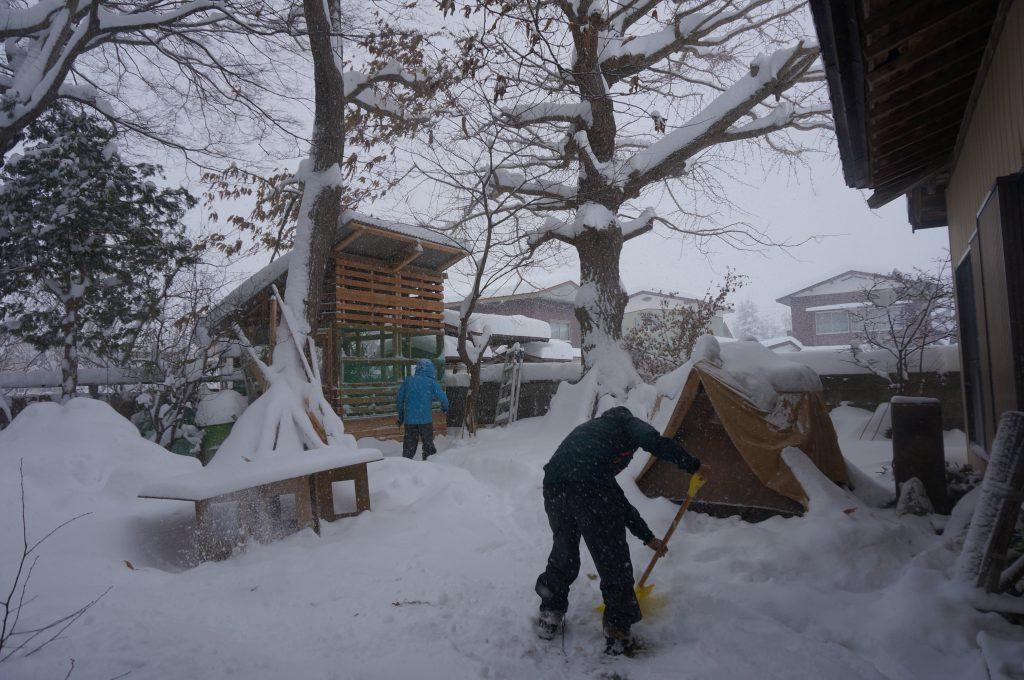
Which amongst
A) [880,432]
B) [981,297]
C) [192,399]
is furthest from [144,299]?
[880,432]

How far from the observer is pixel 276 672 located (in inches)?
113

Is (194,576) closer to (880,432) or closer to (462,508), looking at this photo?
(462,508)

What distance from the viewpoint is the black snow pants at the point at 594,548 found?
10.9ft

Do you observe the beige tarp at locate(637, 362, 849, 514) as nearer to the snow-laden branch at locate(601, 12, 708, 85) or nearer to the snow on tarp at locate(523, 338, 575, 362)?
the snow-laden branch at locate(601, 12, 708, 85)

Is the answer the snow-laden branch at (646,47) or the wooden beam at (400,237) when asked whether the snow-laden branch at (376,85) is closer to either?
the wooden beam at (400,237)

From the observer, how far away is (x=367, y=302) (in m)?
12.5

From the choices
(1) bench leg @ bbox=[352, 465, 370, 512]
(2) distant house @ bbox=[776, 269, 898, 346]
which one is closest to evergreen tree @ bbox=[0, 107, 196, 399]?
(1) bench leg @ bbox=[352, 465, 370, 512]

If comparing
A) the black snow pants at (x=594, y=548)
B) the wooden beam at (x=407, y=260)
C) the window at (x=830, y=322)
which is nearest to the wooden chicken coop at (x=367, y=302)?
the wooden beam at (x=407, y=260)

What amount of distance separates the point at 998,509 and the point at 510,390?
36.1 ft

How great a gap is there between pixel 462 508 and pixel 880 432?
7457 mm

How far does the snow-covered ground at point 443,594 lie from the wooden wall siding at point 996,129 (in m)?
2.81

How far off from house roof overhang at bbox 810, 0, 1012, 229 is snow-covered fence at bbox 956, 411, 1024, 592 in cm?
233

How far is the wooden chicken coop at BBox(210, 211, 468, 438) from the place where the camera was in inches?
441

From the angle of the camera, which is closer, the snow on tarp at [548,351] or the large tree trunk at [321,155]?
the large tree trunk at [321,155]
